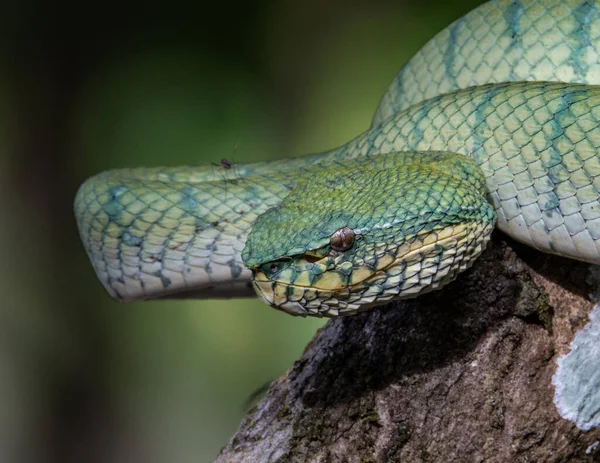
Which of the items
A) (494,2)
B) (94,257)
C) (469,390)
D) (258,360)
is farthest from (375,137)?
(258,360)

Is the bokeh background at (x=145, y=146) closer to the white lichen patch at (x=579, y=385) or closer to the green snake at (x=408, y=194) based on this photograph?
the green snake at (x=408, y=194)

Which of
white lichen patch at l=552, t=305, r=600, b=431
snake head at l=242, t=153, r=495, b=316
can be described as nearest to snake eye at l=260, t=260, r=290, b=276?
snake head at l=242, t=153, r=495, b=316

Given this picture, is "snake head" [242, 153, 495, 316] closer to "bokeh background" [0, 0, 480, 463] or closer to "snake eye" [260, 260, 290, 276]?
"snake eye" [260, 260, 290, 276]

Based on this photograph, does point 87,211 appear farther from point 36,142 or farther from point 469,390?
point 36,142

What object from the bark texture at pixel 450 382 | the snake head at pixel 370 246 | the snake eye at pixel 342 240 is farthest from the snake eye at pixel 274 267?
the bark texture at pixel 450 382

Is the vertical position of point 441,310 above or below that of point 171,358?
above

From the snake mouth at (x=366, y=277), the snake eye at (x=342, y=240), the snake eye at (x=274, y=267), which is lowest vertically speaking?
the snake mouth at (x=366, y=277)

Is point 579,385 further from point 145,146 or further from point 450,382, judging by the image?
point 145,146
